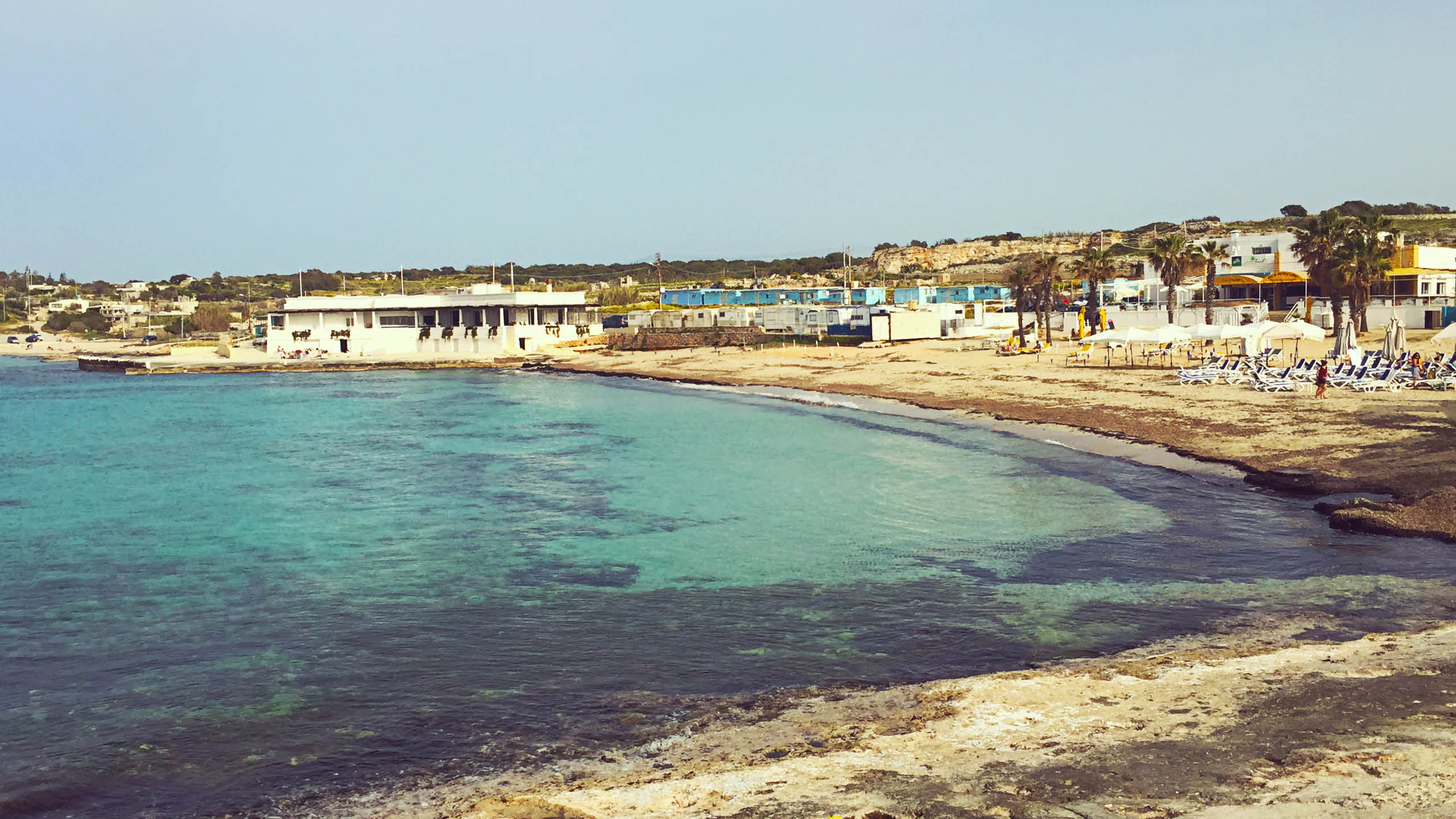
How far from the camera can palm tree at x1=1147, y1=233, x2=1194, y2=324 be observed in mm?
56938

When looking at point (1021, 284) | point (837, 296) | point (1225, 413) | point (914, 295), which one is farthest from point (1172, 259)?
point (837, 296)

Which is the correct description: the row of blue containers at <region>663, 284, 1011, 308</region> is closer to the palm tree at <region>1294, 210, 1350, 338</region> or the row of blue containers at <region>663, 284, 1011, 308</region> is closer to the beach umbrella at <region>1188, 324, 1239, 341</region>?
the palm tree at <region>1294, 210, 1350, 338</region>

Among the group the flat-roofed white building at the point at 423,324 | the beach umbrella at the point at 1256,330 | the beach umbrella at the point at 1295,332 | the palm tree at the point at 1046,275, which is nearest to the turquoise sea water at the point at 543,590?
the beach umbrella at the point at 1256,330

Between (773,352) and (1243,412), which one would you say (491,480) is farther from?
(773,352)

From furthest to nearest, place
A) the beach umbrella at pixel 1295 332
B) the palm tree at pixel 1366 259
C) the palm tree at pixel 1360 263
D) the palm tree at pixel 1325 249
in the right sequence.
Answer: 1. the palm tree at pixel 1325 249
2. the palm tree at pixel 1366 259
3. the palm tree at pixel 1360 263
4. the beach umbrella at pixel 1295 332

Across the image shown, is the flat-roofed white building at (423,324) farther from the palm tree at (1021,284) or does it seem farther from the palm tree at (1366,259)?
the palm tree at (1366,259)

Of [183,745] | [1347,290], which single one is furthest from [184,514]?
[1347,290]

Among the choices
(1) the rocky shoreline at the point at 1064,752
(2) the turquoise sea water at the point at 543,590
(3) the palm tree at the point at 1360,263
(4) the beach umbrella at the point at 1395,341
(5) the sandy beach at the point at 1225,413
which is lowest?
(2) the turquoise sea water at the point at 543,590

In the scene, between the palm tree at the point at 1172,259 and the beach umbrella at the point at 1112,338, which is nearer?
the beach umbrella at the point at 1112,338

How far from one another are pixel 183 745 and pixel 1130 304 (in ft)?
240

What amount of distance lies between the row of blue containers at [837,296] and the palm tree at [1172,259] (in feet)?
91.4

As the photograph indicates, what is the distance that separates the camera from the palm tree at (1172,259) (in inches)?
2242

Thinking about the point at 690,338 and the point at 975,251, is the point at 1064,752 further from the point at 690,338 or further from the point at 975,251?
the point at 975,251

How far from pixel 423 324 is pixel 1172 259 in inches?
2351
